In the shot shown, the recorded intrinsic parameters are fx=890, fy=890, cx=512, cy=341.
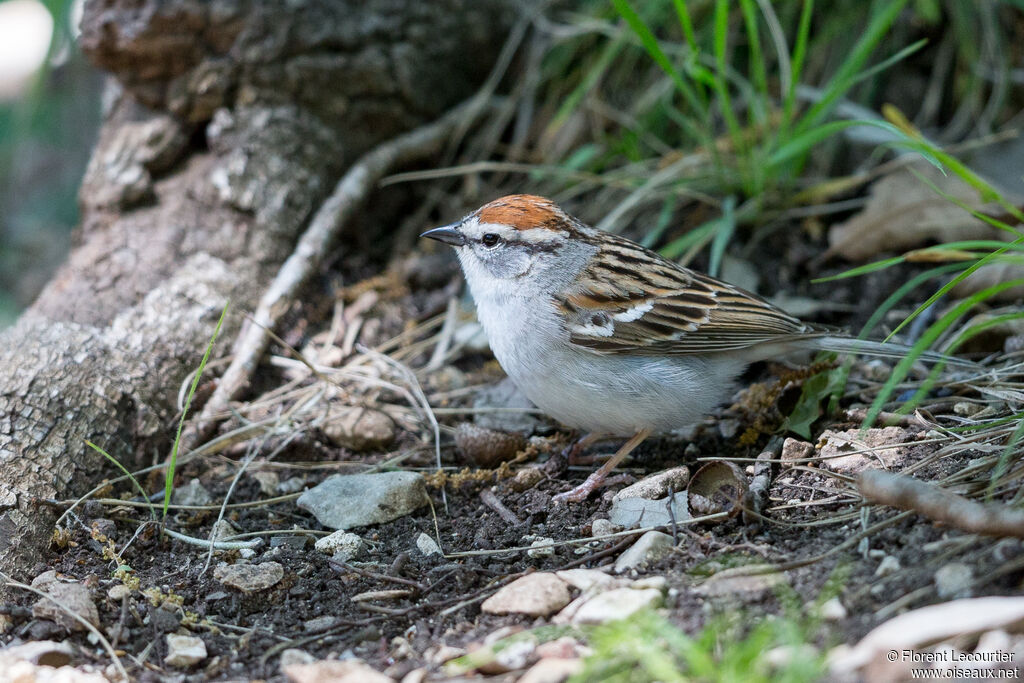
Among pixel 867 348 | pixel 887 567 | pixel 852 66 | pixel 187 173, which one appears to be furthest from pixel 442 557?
pixel 852 66

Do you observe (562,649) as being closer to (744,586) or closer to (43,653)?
(744,586)

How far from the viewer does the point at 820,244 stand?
16.3 ft

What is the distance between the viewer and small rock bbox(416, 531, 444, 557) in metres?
3.28

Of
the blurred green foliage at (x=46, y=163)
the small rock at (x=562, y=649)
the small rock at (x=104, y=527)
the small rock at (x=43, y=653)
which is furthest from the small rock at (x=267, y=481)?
the blurred green foliage at (x=46, y=163)

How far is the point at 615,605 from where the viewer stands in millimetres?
2580

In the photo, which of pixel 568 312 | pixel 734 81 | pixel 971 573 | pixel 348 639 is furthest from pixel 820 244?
pixel 348 639

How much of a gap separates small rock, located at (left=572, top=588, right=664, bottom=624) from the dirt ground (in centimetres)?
8

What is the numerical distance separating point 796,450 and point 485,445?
1.28 m

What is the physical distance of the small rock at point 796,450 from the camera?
345 cm

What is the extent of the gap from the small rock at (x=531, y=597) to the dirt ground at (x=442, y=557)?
0.04 m

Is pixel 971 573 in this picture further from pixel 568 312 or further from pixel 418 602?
pixel 568 312

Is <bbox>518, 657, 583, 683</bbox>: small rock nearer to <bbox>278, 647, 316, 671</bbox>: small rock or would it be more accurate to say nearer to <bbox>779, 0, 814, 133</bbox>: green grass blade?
<bbox>278, 647, 316, 671</bbox>: small rock

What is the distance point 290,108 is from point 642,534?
3337 mm

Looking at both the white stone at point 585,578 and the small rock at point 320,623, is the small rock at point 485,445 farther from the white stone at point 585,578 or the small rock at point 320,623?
the small rock at point 320,623
